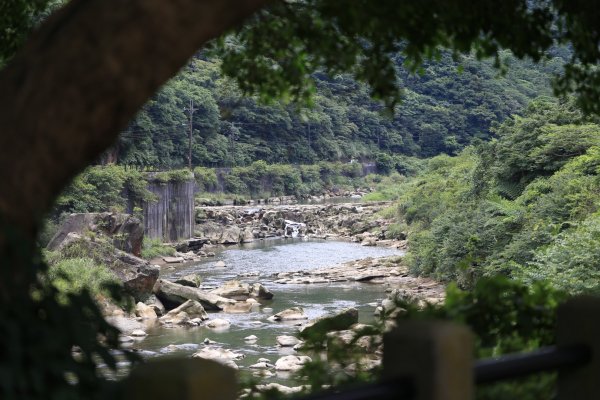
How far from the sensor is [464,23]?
3.05 metres

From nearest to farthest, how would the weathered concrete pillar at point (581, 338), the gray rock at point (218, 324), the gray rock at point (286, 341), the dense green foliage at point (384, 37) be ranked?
1. the weathered concrete pillar at point (581, 338)
2. the dense green foliage at point (384, 37)
3. the gray rock at point (286, 341)
4. the gray rock at point (218, 324)

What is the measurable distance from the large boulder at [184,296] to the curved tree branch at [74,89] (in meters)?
17.8

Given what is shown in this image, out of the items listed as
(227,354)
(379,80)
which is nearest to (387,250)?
(227,354)

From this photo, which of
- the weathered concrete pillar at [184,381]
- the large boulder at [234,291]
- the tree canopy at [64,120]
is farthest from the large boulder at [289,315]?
the weathered concrete pillar at [184,381]

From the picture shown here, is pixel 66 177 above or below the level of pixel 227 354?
above

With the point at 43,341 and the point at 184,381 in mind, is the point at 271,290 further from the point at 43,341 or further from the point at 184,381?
the point at 184,381

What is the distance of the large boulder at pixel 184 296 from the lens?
19.5m

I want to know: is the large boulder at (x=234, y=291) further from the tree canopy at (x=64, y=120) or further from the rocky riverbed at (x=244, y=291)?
the tree canopy at (x=64, y=120)

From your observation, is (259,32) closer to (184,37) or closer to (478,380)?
(184,37)

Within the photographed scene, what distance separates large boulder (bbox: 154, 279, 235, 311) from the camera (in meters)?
19.5

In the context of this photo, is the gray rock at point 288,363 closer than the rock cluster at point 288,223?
Yes

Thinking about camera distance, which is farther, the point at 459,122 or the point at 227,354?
the point at 459,122

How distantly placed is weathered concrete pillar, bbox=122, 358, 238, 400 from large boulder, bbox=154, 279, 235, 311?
18.2 metres

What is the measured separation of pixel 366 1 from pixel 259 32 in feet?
2.15
